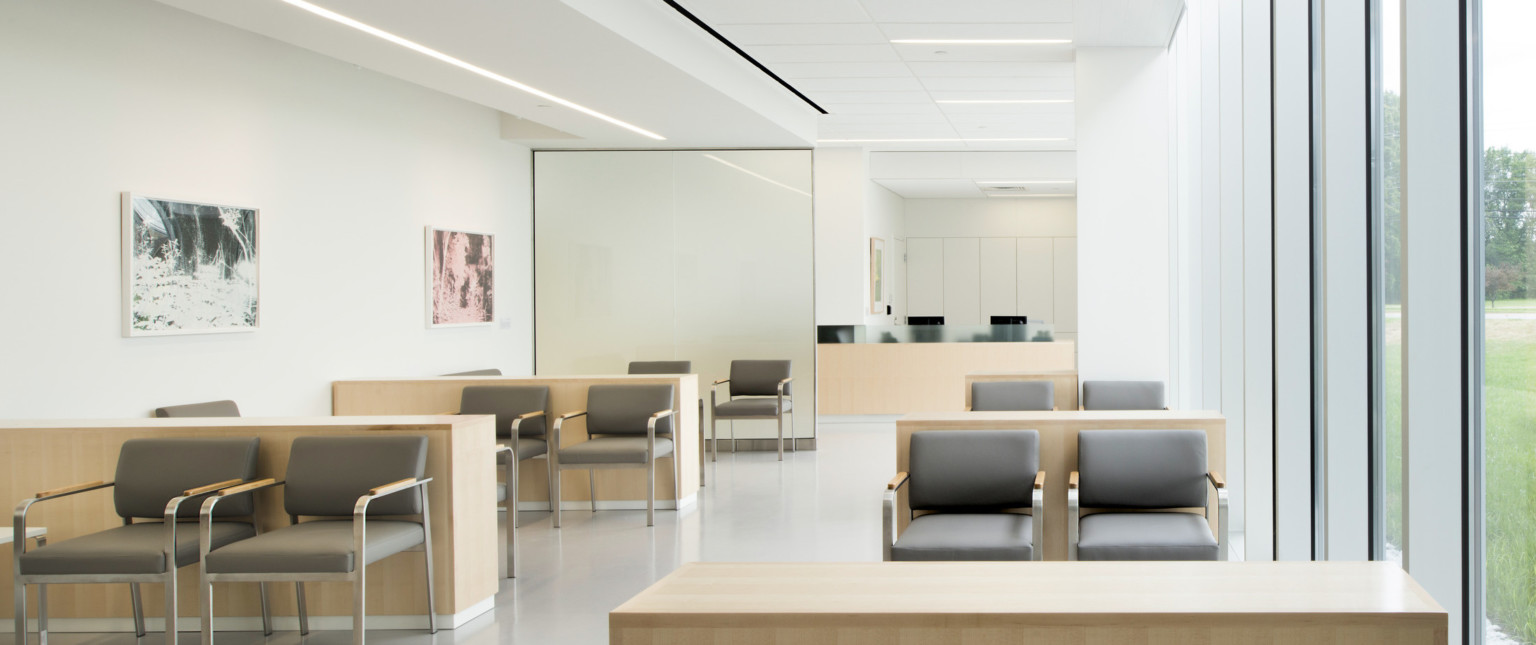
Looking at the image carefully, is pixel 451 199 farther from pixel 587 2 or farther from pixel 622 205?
pixel 587 2

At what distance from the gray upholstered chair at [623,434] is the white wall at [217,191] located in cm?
164

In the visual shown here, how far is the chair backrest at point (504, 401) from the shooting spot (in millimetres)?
7191

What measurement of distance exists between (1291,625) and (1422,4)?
1.58 m

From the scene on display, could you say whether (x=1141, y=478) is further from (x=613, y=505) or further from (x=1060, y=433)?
(x=613, y=505)

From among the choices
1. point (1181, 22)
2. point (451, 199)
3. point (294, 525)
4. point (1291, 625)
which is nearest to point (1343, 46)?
point (1291, 625)

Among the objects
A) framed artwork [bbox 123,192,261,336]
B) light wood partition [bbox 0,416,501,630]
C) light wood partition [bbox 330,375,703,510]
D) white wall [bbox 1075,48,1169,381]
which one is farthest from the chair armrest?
white wall [bbox 1075,48,1169,381]

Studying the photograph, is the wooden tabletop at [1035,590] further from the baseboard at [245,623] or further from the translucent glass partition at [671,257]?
the translucent glass partition at [671,257]

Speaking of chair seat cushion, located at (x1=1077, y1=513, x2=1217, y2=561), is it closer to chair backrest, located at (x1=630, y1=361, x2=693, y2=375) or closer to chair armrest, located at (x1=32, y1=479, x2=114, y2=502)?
chair armrest, located at (x1=32, y1=479, x2=114, y2=502)

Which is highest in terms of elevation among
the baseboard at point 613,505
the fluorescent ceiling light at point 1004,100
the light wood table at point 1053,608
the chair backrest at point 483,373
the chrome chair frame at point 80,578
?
the fluorescent ceiling light at point 1004,100

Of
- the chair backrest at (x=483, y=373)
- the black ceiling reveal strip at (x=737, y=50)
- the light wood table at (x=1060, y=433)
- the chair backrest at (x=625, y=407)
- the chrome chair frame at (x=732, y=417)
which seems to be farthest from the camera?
the chrome chair frame at (x=732, y=417)

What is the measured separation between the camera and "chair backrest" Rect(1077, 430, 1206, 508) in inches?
168

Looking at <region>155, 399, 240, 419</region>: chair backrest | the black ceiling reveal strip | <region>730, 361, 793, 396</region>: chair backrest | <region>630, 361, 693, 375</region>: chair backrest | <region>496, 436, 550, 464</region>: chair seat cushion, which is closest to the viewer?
<region>155, 399, 240, 419</region>: chair backrest

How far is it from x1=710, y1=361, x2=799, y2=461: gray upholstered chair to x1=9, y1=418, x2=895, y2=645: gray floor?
1.48 ft

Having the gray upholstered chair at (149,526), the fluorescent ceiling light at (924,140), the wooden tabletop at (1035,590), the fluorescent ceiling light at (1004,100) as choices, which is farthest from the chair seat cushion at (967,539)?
the fluorescent ceiling light at (924,140)
